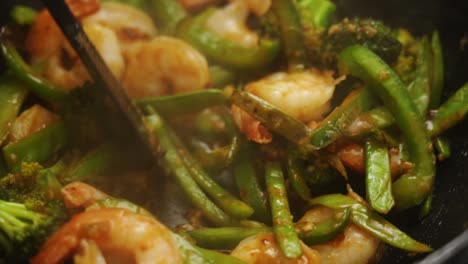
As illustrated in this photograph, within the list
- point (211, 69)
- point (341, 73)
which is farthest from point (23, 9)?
point (341, 73)

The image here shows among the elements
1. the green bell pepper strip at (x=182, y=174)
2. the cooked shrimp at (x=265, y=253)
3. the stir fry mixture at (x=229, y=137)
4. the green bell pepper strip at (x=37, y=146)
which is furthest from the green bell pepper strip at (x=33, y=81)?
the cooked shrimp at (x=265, y=253)

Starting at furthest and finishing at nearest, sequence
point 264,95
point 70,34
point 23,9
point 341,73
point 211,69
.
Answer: point 23,9, point 211,69, point 341,73, point 264,95, point 70,34

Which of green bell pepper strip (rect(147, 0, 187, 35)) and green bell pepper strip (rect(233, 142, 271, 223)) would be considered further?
green bell pepper strip (rect(147, 0, 187, 35))

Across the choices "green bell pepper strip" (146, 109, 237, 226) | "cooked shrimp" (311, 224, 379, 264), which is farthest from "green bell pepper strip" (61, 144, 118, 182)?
"cooked shrimp" (311, 224, 379, 264)

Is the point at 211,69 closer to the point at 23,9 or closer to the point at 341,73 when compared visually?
the point at 341,73

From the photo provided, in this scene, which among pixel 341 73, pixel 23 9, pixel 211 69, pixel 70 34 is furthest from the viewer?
pixel 23 9

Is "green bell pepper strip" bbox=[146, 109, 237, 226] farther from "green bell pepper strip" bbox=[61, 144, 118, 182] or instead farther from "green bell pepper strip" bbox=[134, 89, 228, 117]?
"green bell pepper strip" bbox=[61, 144, 118, 182]
